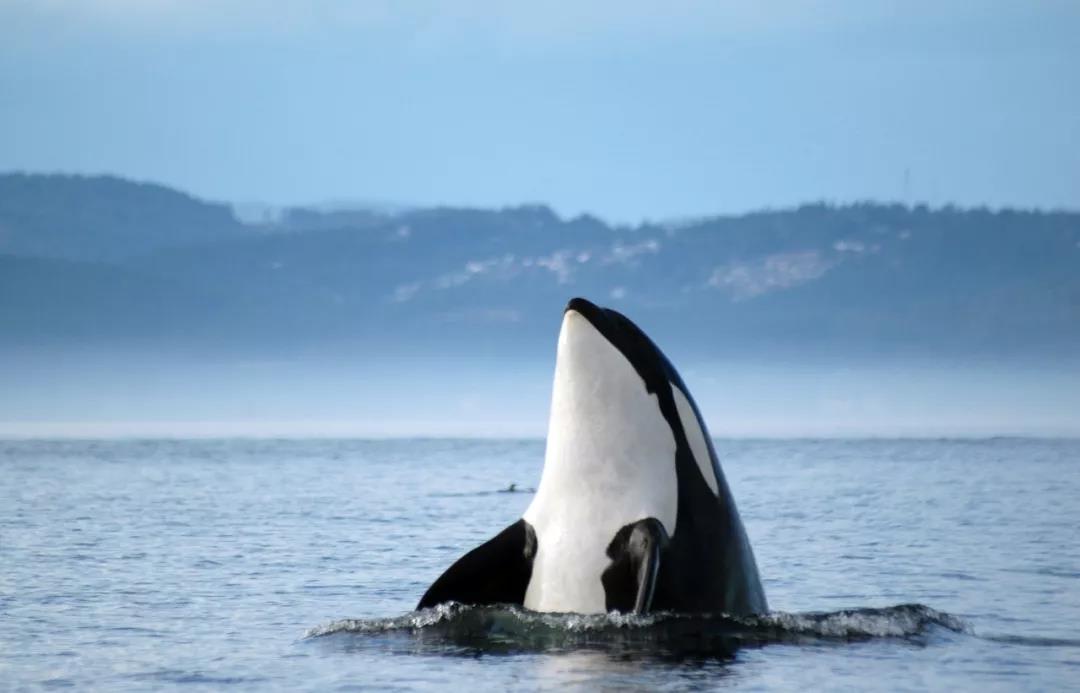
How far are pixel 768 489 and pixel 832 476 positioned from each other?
9.12m

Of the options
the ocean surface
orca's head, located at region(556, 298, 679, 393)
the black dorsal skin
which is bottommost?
the ocean surface

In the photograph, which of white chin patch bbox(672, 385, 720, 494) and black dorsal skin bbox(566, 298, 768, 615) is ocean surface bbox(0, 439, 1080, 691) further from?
white chin patch bbox(672, 385, 720, 494)

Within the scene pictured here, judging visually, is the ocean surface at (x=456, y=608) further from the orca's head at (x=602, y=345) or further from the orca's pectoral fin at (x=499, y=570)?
the orca's head at (x=602, y=345)

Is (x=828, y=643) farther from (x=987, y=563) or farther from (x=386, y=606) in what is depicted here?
(x=987, y=563)

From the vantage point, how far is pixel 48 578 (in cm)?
2227

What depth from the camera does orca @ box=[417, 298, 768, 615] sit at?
1449 cm

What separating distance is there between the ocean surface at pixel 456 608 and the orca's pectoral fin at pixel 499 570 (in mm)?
178

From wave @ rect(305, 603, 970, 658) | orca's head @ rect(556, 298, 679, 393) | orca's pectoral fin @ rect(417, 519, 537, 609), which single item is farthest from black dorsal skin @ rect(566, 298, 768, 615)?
orca's pectoral fin @ rect(417, 519, 537, 609)

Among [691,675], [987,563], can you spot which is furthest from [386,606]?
[987,563]

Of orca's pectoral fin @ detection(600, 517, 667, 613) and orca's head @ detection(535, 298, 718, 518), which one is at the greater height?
orca's head @ detection(535, 298, 718, 518)

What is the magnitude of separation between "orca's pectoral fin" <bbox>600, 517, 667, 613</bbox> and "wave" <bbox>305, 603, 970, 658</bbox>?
0.46 ft

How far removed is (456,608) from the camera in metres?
14.8

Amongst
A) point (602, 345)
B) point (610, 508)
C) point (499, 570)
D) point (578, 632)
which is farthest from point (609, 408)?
point (578, 632)

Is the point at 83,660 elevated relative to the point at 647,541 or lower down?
lower down
